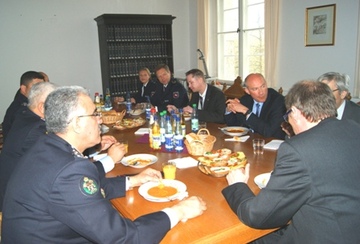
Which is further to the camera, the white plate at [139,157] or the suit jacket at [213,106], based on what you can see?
the suit jacket at [213,106]

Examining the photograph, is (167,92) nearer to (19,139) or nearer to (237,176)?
(19,139)

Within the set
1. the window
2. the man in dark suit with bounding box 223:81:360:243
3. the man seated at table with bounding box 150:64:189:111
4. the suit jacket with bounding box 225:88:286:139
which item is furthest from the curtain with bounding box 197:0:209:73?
the man in dark suit with bounding box 223:81:360:243

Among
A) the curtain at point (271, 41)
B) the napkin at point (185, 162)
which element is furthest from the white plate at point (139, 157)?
the curtain at point (271, 41)

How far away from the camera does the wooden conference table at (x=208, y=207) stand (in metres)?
1.38

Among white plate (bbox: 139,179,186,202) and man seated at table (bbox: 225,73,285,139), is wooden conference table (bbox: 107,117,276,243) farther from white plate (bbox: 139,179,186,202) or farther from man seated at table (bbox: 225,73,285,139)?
man seated at table (bbox: 225,73,285,139)

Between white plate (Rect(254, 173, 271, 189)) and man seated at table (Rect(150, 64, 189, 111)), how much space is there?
3130 mm

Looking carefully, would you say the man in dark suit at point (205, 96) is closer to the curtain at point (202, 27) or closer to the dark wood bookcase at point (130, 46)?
the dark wood bookcase at point (130, 46)

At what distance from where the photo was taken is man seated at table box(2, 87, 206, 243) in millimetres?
1177

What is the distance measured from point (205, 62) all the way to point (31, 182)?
592cm

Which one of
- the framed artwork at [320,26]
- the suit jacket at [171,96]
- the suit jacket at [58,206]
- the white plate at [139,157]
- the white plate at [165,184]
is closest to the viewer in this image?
the suit jacket at [58,206]

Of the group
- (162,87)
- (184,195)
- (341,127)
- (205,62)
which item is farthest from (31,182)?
(205,62)

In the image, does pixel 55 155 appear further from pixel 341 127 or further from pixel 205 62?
pixel 205 62

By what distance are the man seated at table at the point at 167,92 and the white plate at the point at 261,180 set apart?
10.3 feet

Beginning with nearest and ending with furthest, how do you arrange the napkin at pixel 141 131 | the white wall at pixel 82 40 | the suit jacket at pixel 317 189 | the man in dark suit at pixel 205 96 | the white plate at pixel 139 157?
the suit jacket at pixel 317 189, the white plate at pixel 139 157, the napkin at pixel 141 131, the man in dark suit at pixel 205 96, the white wall at pixel 82 40
